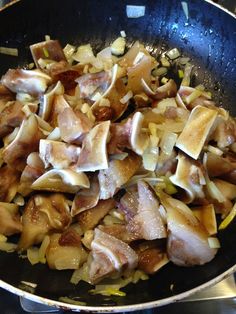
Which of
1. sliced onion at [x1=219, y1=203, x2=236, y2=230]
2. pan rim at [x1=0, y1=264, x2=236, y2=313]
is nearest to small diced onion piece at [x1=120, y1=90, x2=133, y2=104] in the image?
→ sliced onion at [x1=219, y1=203, x2=236, y2=230]

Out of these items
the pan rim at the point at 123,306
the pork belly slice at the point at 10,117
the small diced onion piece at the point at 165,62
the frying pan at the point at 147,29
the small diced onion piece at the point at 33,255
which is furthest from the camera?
the small diced onion piece at the point at 165,62

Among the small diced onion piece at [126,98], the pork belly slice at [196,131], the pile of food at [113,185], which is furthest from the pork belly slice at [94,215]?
the small diced onion piece at [126,98]

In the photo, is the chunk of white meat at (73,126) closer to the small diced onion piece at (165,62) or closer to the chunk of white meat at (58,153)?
the chunk of white meat at (58,153)

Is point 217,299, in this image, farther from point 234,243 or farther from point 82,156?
point 82,156

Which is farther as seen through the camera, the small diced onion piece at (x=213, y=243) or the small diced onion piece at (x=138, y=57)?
the small diced onion piece at (x=138, y=57)

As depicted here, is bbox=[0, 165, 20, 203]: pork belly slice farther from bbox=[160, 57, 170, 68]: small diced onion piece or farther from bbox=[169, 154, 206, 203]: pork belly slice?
bbox=[160, 57, 170, 68]: small diced onion piece

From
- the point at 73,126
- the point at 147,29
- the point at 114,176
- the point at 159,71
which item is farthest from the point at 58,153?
the point at 147,29

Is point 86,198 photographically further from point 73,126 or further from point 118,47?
point 118,47

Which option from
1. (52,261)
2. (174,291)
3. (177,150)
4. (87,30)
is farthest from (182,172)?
(87,30)
